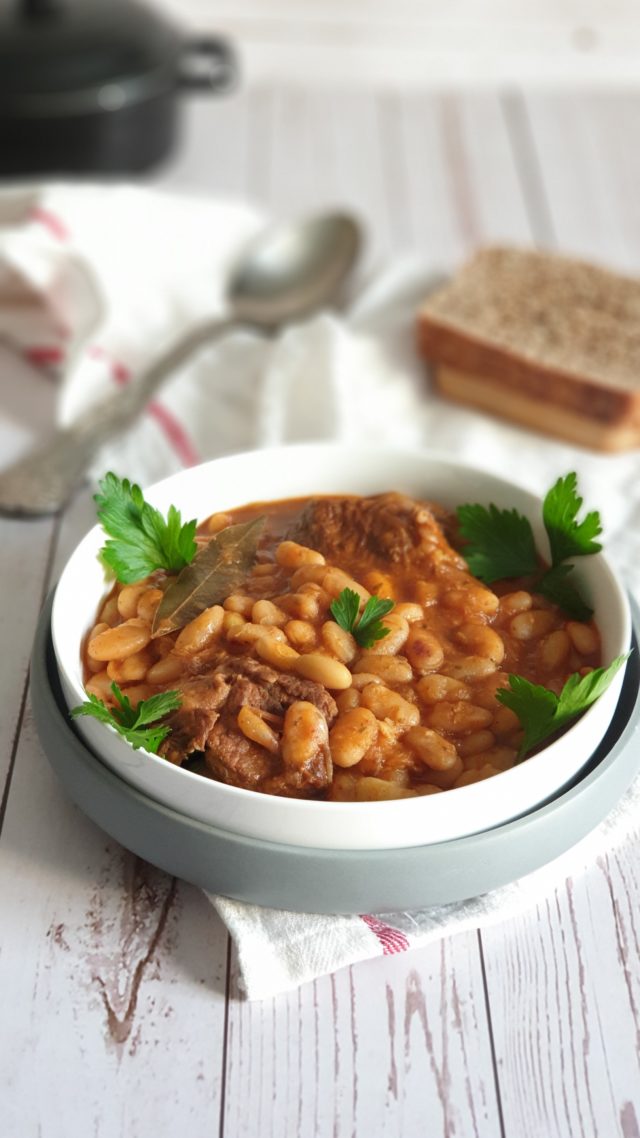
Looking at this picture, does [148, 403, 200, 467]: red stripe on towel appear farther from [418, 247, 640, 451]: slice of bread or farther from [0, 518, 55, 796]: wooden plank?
[418, 247, 640, 451]: slice of bread

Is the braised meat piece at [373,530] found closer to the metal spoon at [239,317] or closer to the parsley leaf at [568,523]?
the parsley leaf at [568,523]

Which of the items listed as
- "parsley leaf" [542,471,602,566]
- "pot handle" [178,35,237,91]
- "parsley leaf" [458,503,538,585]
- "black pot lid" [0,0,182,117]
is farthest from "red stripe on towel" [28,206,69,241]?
"parsley leaf" [542,471,602,566]

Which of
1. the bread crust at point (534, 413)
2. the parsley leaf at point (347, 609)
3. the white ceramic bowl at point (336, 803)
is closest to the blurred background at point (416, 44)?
the bread crust at point (534, 413)

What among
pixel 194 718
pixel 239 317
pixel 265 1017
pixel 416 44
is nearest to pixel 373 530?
pixel 194 718

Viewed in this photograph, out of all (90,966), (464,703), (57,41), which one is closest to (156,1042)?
(90,966)

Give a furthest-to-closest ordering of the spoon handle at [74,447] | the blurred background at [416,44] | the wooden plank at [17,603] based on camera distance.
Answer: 1. the blurred background at [416,44]
2. the spoon handle at [74,447]
3. the wooden plank at [17,603]

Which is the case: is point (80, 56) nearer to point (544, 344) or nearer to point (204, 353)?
point (204, 353)
